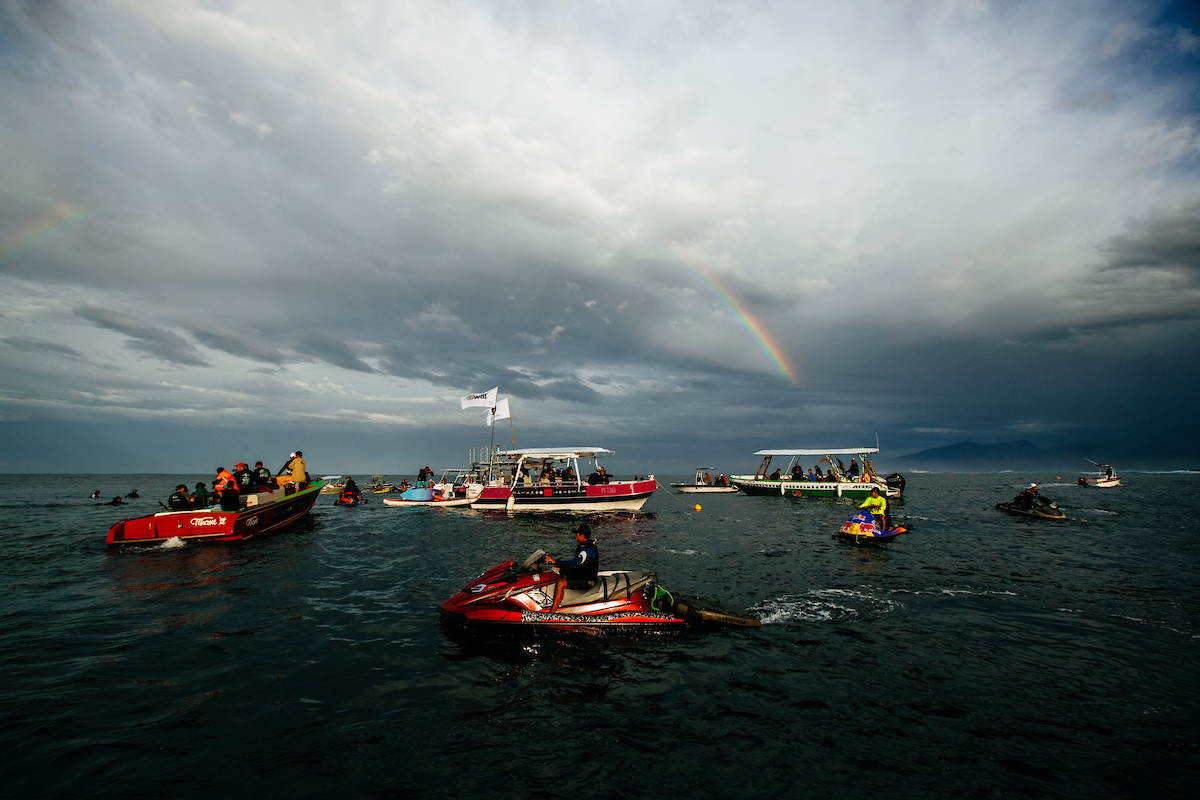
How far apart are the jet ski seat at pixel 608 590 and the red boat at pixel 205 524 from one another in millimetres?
20289

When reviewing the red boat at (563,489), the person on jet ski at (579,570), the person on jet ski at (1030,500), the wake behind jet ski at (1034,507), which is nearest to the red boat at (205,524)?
the red boat at (563,489)

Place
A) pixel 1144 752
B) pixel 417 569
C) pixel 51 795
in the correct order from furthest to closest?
pixel 417 569, pixel 1144 752, pixel 51 795

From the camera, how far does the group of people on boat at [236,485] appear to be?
23750 mm

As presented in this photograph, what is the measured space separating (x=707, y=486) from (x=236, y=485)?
60.8 metres

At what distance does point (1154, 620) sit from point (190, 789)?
2078 cm

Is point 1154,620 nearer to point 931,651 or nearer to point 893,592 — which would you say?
point 893,592

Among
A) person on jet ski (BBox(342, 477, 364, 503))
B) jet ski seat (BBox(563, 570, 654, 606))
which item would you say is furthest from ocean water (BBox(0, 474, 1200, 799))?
person on jet ski (BBox(342, 477, 364, 503))

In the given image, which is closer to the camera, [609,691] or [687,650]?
[609,691]

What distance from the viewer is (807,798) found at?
6031 mm

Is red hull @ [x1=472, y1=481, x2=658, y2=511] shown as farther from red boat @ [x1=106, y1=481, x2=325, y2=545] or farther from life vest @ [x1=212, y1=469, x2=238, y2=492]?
life vest @ [x1=212, y1=469, x2=238, y2=492]

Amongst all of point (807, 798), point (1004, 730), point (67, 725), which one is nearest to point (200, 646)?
point (67, 725)

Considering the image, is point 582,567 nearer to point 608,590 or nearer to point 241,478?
point 608,590

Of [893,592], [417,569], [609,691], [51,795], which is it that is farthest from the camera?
[417,569]

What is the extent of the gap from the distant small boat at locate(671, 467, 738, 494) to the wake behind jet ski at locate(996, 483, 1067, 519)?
33.6 m
